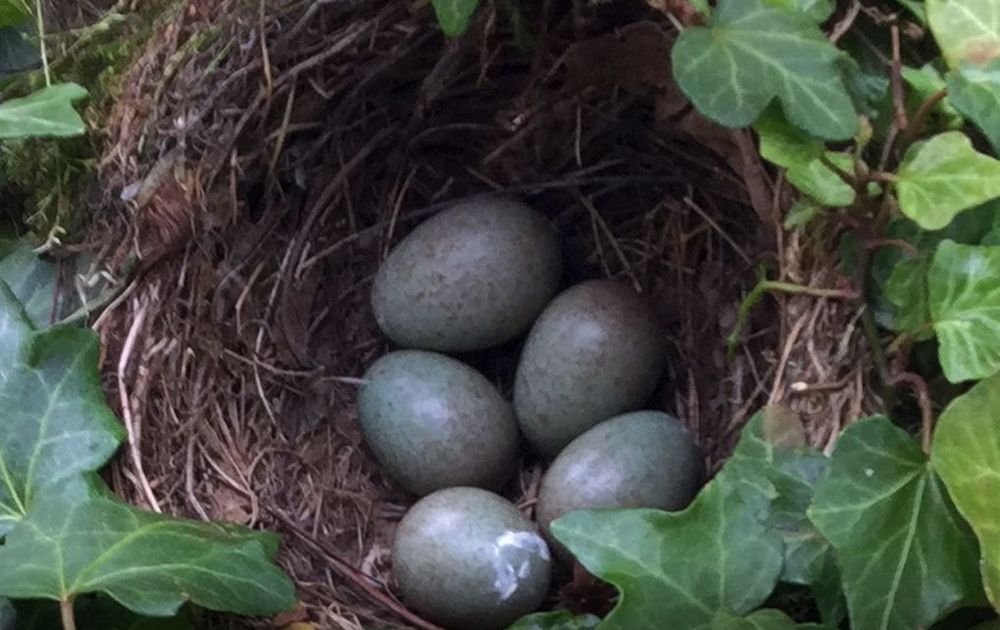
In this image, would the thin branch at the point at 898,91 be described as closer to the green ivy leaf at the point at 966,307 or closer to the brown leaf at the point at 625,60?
the green ivy leaf at the point at 966,307

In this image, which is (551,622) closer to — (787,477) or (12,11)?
(787,477)

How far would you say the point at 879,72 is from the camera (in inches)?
33.0

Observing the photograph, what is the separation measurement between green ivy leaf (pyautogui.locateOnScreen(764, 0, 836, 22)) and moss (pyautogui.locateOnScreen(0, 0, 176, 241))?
2.08 ft

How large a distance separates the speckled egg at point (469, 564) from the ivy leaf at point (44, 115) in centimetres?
46

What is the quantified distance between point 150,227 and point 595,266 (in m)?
0.47

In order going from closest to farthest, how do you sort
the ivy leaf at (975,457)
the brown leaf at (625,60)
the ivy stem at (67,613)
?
1. the ivy leaf at (975,457)
2. the ivy stem at (67,613)
3. the brown leaf at (625,60)

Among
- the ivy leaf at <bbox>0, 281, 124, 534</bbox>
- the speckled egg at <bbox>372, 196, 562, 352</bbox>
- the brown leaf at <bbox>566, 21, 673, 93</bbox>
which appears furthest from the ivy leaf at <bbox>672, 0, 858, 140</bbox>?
the ivy leaf at <bbox>0, 281, 124, 534</bbox>

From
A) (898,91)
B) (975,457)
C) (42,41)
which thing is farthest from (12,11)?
(975,457)

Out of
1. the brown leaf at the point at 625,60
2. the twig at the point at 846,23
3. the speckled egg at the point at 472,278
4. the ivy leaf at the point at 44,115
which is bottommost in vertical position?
the speckled egg at the point at 472,278

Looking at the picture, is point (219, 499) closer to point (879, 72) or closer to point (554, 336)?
point (554, 336)

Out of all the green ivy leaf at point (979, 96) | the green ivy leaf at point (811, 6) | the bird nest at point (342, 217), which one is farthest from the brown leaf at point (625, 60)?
the green ivy leaf at point (979, 96)

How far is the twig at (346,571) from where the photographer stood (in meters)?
1.02

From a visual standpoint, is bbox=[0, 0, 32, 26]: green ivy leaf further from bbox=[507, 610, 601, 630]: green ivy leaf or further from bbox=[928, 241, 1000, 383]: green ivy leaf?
bbox=[928, 241, 1000, 383]: green ivy leaf

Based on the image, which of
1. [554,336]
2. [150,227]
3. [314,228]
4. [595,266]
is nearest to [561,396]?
[554,336]
